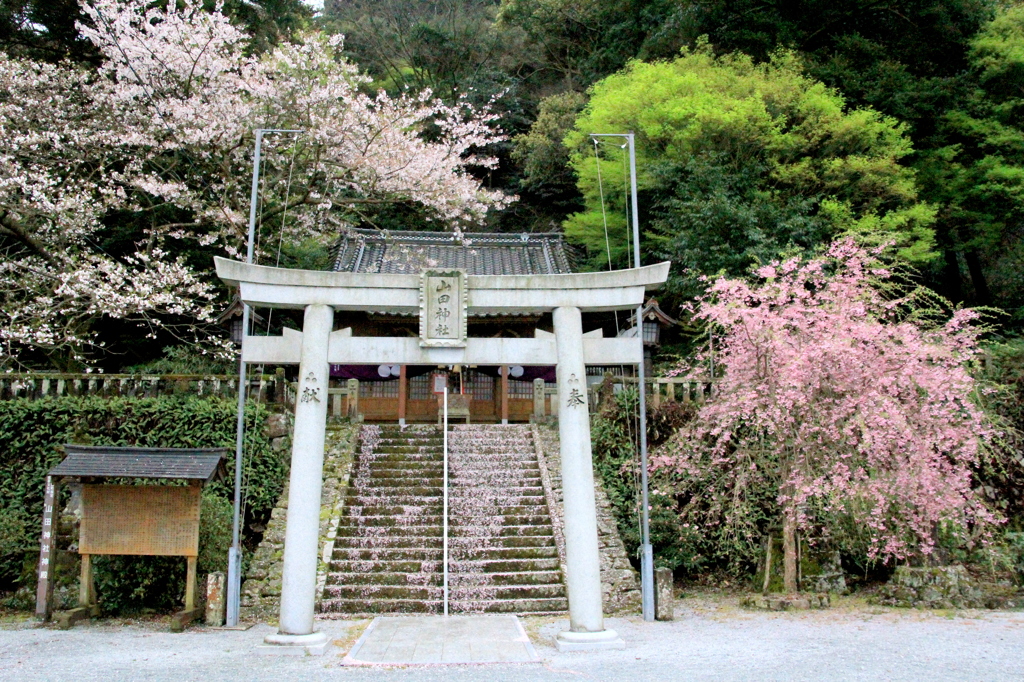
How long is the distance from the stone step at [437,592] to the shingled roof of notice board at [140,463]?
7.58 feet

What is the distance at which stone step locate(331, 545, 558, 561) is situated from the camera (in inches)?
424

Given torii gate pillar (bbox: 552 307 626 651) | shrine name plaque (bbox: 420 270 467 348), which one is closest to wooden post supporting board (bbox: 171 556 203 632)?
shrine name plaque (bbox: 420 270 467 348)

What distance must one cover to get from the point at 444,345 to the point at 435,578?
12.6 ft

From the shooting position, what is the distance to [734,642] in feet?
26.6

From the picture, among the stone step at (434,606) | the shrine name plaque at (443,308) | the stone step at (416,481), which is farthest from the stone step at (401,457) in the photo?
the shrine name plaque at (443,308)

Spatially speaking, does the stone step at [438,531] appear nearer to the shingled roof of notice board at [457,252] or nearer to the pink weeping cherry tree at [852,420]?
the pink weeping cherry tree at [852,420]

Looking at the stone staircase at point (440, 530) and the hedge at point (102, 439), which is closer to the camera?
the stone staircase at point (440, 530)

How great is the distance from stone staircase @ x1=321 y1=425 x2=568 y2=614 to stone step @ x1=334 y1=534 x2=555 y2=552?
0.01 meters

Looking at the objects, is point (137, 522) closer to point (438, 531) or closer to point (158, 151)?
point (438, 531)

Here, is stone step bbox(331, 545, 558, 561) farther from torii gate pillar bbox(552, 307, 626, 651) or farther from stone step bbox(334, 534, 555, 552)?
torii gate pillar bbox(552, 307, 626, 651)

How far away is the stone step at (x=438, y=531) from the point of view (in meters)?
11.3

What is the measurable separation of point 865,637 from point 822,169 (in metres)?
11.2

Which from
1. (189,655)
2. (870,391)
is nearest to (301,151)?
(189,655)

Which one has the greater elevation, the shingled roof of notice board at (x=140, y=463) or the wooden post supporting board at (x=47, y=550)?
the shingled roof of notice board at (x=140, y=463)
